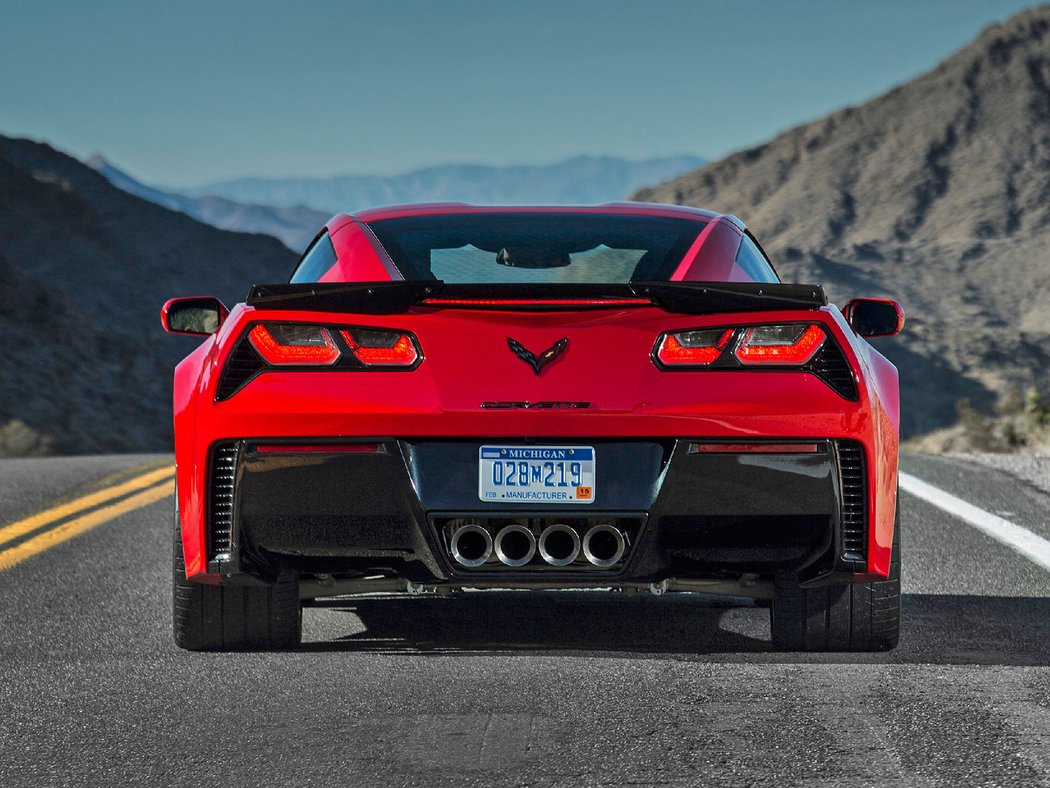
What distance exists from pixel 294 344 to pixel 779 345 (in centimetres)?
139

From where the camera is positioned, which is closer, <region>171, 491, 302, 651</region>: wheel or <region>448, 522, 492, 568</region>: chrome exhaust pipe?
<region>448, 522, 492, 568</region>: chrome exhaust pipe

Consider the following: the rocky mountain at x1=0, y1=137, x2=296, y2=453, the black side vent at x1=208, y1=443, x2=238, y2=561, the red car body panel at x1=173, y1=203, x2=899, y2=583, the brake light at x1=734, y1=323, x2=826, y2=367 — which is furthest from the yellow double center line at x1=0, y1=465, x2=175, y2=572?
the rocky mountain at x1=0, y1=137, x2=296, y2=453

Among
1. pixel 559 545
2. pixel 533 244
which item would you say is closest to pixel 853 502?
pixel 559 545

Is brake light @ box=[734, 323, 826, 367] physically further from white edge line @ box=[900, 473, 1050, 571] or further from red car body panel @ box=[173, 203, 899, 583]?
white edge line @ box=[900, 473, 1050, 571]

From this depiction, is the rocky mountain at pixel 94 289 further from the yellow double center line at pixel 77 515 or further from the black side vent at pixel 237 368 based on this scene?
the black side vent at pixel 237 368

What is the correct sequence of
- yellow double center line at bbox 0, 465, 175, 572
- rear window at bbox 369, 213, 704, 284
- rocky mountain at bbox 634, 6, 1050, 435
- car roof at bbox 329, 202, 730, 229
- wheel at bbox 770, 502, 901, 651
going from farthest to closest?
rocky mountain at bbox 634, 6, 1050, 435, yellow double center line at bbox 0, 465, 175, 572, car roof at bbox 329, 202, 730, 229, rear window at bbox 369, 213, 704, 284, wheel at bbox 770, 502, 901, 651

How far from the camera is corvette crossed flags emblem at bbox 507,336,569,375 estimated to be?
169 inches

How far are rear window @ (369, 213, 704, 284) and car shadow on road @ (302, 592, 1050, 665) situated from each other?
1136mm

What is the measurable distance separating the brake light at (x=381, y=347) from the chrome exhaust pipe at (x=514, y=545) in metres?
0.55

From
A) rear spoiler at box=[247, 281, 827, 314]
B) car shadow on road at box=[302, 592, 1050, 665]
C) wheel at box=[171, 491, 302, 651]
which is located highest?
rear spoiler at box=[247, 281, 827, 314]

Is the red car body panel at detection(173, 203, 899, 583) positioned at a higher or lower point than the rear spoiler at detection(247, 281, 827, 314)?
lower

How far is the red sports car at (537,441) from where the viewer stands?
428 centimetres

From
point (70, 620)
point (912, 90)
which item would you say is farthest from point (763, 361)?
point (912, 90)

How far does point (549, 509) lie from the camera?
429cm
